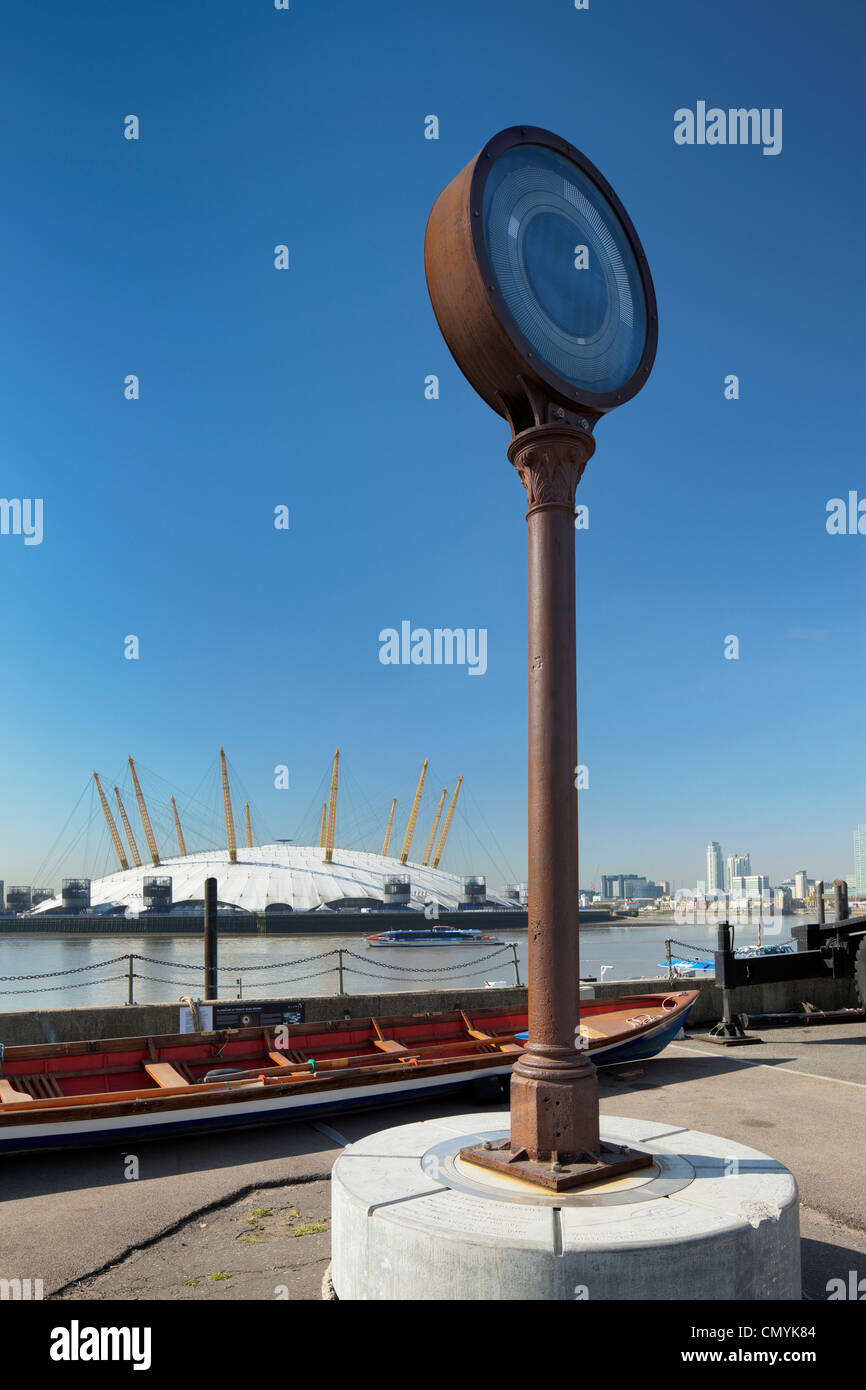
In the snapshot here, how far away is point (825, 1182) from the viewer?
802cm

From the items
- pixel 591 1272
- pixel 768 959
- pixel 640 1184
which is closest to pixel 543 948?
pixel 640 1184

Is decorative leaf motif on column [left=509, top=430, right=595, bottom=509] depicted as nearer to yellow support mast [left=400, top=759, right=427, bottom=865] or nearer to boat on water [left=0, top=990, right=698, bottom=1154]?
boat on water [left=0, top=990, right=698, bottom=1154]

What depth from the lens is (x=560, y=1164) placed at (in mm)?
5059

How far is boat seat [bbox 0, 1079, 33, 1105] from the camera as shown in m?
9.02

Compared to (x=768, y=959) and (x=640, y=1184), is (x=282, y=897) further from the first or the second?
(x=640, y=1184)

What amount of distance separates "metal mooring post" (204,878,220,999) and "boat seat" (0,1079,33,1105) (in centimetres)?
705

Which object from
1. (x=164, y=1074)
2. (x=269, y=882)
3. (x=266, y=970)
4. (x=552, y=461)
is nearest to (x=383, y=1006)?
(x=164, y=1074)

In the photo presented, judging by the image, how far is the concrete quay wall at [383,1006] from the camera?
509 inches

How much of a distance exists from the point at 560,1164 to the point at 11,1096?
691 centimetres

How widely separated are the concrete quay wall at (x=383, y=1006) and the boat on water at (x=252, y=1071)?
836mm

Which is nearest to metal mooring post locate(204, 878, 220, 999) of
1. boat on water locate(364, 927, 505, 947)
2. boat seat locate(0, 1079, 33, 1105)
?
boat seat locate(0, 1079, 33, 1105)

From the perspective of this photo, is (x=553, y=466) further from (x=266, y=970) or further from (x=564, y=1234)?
(x=266, y=970)
